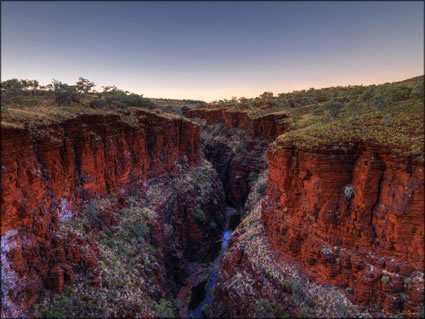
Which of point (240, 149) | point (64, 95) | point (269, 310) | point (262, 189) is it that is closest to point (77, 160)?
point (64, 95)

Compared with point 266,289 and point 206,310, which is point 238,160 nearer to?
point 206,310

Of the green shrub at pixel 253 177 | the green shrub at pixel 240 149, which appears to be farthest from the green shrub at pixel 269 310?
the green shrub at pixel 240 149

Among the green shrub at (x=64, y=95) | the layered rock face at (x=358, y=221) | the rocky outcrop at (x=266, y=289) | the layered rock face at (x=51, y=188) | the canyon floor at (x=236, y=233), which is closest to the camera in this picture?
the layered rock face at (x=51, y=188)

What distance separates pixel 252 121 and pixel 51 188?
46.8 meters

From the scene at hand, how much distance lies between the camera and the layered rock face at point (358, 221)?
15273mm

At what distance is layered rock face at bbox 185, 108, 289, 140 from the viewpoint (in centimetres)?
5019

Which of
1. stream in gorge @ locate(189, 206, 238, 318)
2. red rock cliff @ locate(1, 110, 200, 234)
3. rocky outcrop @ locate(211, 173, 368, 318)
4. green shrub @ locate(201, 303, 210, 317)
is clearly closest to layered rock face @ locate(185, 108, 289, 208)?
red rock cliff @ locate(1, 110, 200, 234)

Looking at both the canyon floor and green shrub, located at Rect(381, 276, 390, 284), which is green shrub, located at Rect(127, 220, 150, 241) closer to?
→ the canyon floor

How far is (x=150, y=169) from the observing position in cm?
3666

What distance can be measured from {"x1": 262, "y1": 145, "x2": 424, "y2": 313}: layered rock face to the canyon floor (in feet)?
0.25

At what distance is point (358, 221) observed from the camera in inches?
694

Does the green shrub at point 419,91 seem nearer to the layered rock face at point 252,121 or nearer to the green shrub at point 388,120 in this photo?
the green shrub at point 388,120

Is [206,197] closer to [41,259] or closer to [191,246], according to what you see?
[191,246]

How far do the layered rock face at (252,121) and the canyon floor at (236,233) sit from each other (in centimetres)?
2033
